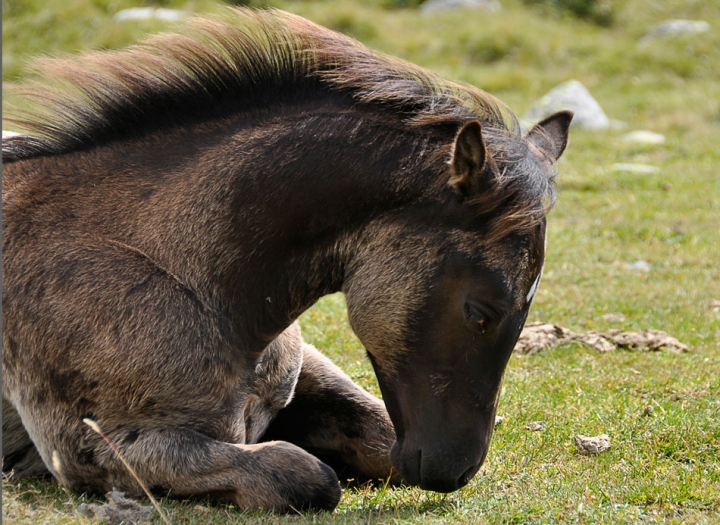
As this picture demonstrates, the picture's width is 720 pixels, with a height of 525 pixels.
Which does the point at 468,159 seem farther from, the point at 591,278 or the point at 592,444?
the point at 591,278

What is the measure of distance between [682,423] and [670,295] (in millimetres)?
3852

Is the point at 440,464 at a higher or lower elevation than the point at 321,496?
higher

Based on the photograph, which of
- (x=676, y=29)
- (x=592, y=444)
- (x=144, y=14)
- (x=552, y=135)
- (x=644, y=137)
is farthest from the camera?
(x=676, y=29)

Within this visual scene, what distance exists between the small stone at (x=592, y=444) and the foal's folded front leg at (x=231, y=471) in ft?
5.63

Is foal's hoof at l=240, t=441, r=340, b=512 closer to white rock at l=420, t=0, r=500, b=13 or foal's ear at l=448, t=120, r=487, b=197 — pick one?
foal's ear at l=448, t=120, r=487, b=197

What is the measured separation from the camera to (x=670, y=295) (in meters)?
8.92

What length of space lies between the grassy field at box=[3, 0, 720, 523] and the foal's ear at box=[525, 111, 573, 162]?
1665 mm

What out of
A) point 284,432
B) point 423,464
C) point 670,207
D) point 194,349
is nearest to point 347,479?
point 284,432

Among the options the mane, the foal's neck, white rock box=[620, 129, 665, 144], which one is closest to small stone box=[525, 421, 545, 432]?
the foal's neck

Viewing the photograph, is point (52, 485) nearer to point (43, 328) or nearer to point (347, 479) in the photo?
point (43, 328)

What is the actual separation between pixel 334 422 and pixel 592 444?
145 cm

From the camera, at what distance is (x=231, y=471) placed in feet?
12.7

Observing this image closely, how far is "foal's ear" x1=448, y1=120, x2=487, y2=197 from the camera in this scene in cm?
369

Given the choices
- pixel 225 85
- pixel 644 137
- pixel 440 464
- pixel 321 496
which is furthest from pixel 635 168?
pixel 321 496
